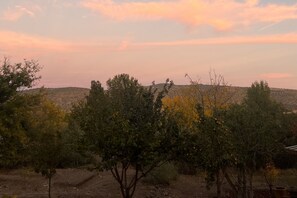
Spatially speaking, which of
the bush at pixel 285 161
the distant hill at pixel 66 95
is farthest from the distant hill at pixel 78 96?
the bush at pixel 285 161

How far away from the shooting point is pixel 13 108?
22.7 m

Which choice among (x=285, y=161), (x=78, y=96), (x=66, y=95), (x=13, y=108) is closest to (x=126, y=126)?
(x=13, y=108)

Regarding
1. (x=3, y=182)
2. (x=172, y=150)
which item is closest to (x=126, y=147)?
(x=172, y=150)

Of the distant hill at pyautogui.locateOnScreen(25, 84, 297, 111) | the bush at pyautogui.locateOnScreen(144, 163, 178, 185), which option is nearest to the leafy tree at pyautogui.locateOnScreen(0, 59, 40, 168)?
the bush at pyautogui.locateOnScreen(144, 163, 178, 185)

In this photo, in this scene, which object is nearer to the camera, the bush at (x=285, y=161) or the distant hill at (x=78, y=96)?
the bush at (x=285, y=161)

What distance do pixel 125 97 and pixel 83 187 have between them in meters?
13.7

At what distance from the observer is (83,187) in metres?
25.2

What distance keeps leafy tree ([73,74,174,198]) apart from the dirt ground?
9856mm

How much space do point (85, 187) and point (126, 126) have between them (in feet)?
47.5

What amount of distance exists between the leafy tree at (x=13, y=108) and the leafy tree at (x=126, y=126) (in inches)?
419

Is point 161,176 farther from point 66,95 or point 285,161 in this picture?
point 66,95

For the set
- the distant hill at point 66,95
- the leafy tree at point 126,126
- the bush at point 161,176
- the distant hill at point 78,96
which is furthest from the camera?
the distant hill at point 66,95

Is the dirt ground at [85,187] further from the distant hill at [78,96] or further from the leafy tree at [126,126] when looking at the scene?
the distant hill at [78,96]

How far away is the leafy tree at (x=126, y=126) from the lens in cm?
1227
